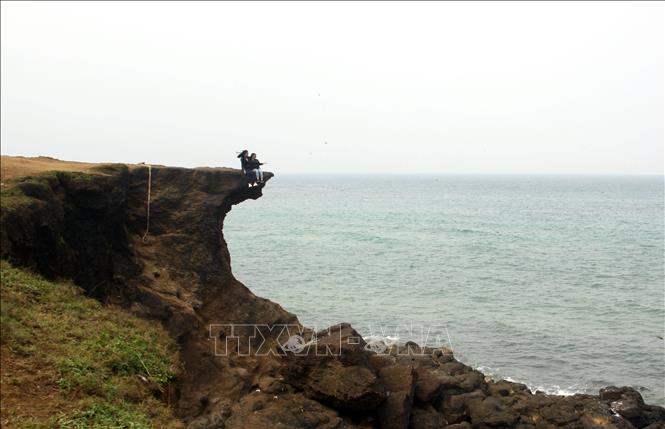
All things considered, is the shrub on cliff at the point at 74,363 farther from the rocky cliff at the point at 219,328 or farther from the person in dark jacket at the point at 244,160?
the person in dark jacket at the point at 244,160

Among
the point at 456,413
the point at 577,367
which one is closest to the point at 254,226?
the point at 577,367

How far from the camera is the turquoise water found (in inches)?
1122

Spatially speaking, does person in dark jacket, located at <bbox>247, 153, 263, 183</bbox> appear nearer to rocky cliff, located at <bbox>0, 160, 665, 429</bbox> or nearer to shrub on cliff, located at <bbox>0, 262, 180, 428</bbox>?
rocky cliff, located at <bbox>0, 160, 665, 429</bbox>

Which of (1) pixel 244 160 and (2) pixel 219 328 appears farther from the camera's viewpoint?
(1) pixel 244 160

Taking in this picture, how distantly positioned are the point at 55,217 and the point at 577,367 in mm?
23468

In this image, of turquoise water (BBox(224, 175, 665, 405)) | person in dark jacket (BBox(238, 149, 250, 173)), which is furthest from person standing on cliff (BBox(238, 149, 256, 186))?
turquoise water (BBox(224, 175, 665, 405))

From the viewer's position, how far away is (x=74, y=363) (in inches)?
470

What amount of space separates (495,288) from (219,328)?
28950 millimetres

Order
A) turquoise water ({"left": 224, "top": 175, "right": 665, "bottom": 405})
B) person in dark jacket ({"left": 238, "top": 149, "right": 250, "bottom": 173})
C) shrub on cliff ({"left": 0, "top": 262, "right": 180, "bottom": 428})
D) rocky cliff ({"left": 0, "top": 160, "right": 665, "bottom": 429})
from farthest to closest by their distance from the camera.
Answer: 1. turquoise water ({"left": 224, "top": 175, "right": 665, "bottom": 405})
2. person in dark jacket ({"left": 238, "top": 149, "right": 250, "bottom": 173})
3. rocky cliff ({"left": 0, "top": 160, "right": 665, "bottom": 429})
4. shrub on cliff ({"left": 0, "top": 262, "right": 180, "bottom": 428})

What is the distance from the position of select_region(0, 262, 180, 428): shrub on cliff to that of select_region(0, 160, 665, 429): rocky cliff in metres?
0.76

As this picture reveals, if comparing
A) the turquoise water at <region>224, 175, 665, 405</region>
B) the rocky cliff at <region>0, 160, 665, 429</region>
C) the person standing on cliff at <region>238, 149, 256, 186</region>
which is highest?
the person standing on cliff at <region>238, 149, 256, 186</region>

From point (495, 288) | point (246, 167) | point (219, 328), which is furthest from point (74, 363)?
point (495, 288)

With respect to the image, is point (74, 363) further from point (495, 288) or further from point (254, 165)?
point (495, 288)

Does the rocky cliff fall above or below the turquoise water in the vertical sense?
above
